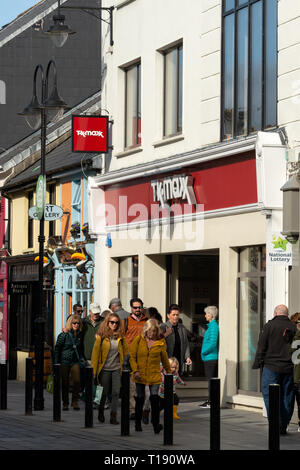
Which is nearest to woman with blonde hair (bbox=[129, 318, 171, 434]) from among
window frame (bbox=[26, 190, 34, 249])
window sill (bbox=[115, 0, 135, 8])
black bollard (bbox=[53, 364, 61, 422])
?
black bollard (bbox=[53, 364, 61, 422])

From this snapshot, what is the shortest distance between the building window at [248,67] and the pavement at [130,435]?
16.1 ft

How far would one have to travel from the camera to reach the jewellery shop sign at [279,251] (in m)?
19.1

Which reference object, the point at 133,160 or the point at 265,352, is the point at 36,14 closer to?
the point at 133,160

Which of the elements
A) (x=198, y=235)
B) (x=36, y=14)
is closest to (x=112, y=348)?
(x=198, y=235)

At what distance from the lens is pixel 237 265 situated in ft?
70.2

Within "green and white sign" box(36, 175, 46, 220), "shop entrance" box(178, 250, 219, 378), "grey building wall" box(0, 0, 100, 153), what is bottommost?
"shop entrance" box(178, 250, 219, 378)

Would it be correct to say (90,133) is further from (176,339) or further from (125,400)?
(125,400)

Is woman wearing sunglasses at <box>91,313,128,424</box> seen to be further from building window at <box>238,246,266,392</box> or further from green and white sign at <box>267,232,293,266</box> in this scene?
building window at <box>238,246,266,392</box>

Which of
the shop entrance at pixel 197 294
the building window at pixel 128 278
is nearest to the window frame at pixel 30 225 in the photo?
the building window at pixel 128 278

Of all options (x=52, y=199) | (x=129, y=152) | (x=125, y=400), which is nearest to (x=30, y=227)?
(x=52, y=199)

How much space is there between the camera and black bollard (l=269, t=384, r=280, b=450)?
1259 cm

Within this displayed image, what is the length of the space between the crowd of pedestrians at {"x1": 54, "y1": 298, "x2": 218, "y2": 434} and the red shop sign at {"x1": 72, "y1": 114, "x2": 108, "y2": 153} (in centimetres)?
502

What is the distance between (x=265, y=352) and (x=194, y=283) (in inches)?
308

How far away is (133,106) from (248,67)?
5.60 m
